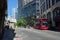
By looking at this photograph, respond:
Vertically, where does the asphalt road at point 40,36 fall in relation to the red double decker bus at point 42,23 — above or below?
below

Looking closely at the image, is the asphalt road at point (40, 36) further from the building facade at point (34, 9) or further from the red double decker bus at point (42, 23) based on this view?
the building facade at point (34, 9)

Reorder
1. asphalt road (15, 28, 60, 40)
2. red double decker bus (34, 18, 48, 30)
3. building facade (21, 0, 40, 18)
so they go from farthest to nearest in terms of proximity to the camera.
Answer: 1. building facade (21, 0, 40, 18)
2. red double decker bus (34, 18, 48, 30)
3. asphalt road (15, 28, 60, 40)

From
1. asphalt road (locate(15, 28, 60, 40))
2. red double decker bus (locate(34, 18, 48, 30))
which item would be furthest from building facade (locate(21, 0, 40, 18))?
asphalt road (locate(15, 28, 60, 40))

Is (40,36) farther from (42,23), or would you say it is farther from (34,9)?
(34,9)

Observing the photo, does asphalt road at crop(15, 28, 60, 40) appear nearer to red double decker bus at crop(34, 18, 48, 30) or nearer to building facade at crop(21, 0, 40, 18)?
red double decker bus at crop(34, 18, 48, 30)

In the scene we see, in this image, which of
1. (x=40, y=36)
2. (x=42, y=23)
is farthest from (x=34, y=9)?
(x=40, y=36)

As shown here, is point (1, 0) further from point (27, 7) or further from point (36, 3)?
point (27, 7)

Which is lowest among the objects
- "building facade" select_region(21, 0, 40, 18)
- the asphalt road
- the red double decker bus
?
the asphalt road

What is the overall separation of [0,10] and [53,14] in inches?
2793

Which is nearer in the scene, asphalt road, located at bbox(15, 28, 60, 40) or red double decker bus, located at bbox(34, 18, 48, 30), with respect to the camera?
asphalt road, located at bbox(15, 28, 60, 40)

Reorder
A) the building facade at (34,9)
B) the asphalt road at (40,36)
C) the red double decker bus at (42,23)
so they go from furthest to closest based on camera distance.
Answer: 1. the building facade at (34,9)
2. the red double decker bus at (42,23)
3. the asphalt road at (40,36)

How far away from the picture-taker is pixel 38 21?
6253 centimetres

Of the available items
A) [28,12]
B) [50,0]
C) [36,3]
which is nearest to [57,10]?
[50,0]

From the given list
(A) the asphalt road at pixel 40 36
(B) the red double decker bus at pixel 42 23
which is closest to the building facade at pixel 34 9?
(B) the red double decker bus at pixel 42 23
